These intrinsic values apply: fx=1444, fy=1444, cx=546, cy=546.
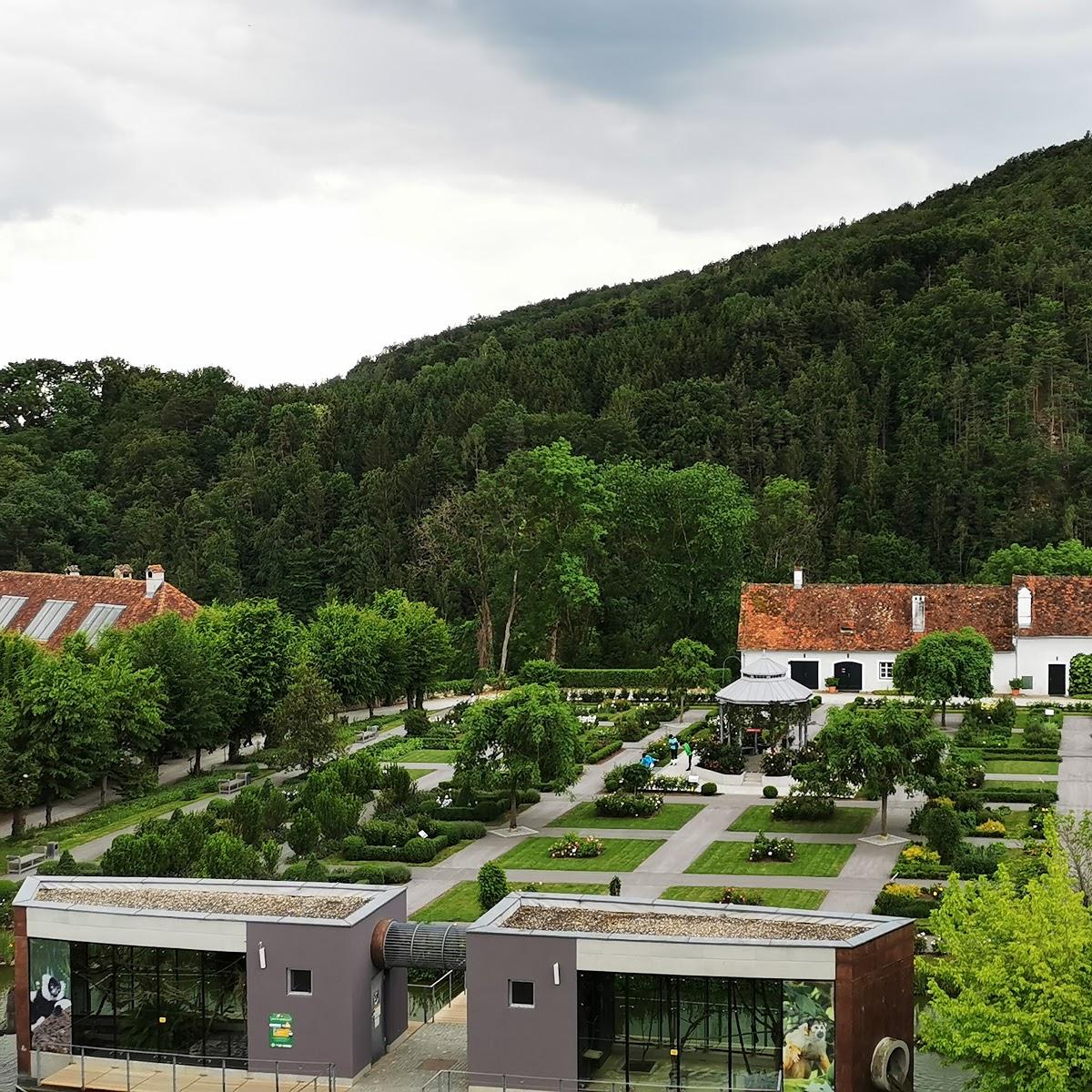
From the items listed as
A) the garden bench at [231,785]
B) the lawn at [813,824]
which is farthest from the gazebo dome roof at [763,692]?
the garden bench at [231,785]

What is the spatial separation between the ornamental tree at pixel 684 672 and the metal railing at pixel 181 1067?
1567 inches

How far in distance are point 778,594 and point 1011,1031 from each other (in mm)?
50167

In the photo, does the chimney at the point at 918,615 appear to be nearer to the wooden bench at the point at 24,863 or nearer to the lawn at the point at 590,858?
the lawn at the point at 590,858

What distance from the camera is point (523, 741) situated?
42.9 m

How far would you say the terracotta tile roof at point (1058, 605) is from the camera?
64000 mm

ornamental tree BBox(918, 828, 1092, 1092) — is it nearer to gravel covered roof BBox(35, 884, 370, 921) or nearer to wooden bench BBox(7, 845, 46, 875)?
gravel covered roof BBox(35, 884, 370, 921)

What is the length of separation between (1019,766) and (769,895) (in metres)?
17.8

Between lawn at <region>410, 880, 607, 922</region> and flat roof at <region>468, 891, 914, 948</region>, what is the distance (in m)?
7.77

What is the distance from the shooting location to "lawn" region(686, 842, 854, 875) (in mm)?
37562

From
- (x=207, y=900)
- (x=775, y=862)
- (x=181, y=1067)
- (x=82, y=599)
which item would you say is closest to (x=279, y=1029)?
(x=181, y=1067)

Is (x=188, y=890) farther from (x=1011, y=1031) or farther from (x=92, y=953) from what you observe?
(x=1011, y=1031)

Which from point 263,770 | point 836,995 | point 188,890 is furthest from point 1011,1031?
point 263,770

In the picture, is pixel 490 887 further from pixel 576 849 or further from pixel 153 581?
pixel 153 581

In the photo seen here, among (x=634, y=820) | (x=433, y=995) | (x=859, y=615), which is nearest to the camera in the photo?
(x=433, y=995)
